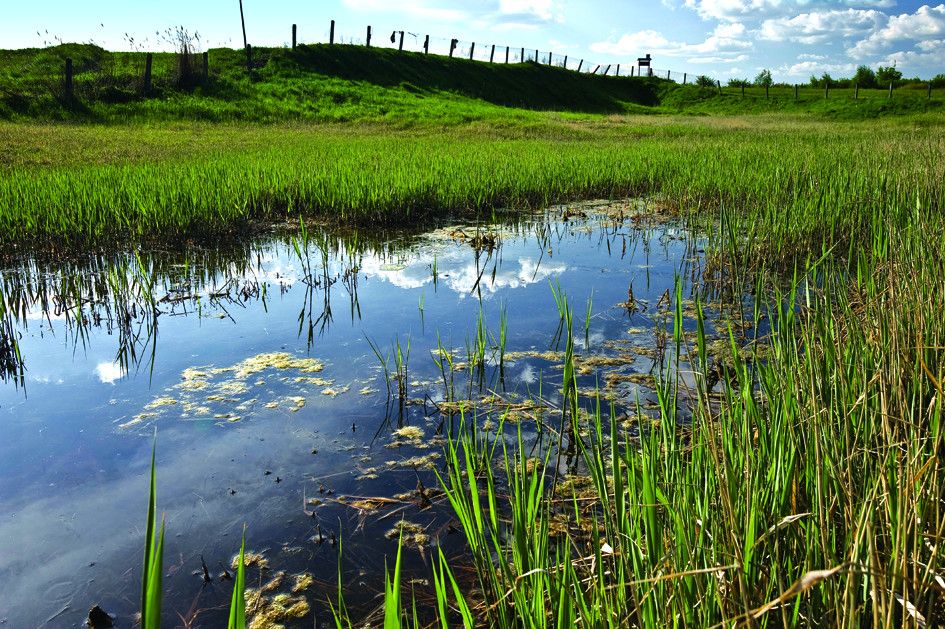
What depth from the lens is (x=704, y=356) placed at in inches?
94.2

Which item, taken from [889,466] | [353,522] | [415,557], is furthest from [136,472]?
[889,466]

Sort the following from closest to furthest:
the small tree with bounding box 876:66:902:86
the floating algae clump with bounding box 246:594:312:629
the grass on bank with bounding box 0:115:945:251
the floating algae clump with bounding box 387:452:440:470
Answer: the floating algae clump with bounding box 246:594:312:629 → the floating algae clump with bounding box 387:452:440:470 → the grass on bank with bounding box 0:115:945:251 → the small tree with bounding box 876:66:902:86

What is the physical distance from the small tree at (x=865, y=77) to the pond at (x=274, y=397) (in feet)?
170

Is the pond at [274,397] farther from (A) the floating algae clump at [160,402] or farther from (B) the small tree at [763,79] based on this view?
(B) the small tree at [763,79]

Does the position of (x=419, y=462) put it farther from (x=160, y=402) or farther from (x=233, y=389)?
Result: (x=160, y=402)

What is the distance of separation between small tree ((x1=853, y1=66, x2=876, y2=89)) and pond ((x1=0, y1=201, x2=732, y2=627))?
51.7 meters

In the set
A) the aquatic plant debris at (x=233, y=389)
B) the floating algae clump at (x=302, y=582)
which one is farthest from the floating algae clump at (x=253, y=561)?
the aquatic plant debris at (x=233, y=389)

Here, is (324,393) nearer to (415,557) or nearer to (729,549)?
(415,557)

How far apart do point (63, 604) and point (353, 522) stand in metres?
0.89

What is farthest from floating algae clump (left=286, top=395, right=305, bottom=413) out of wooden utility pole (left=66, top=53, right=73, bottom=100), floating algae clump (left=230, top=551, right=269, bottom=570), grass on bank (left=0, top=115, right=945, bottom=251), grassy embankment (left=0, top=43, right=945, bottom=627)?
wooden utility pole (left=66, top=53, right=73, bottom=100)

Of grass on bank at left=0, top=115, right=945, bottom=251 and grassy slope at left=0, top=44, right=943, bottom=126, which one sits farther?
grassy slope at left=0, top=44, right=943, bottom=126

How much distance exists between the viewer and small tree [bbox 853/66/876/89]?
47.9 metres

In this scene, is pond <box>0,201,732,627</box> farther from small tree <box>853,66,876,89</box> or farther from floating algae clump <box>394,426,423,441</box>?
small tree <box>853,66,876,89</box>

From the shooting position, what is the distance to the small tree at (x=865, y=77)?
4794 centimetres
